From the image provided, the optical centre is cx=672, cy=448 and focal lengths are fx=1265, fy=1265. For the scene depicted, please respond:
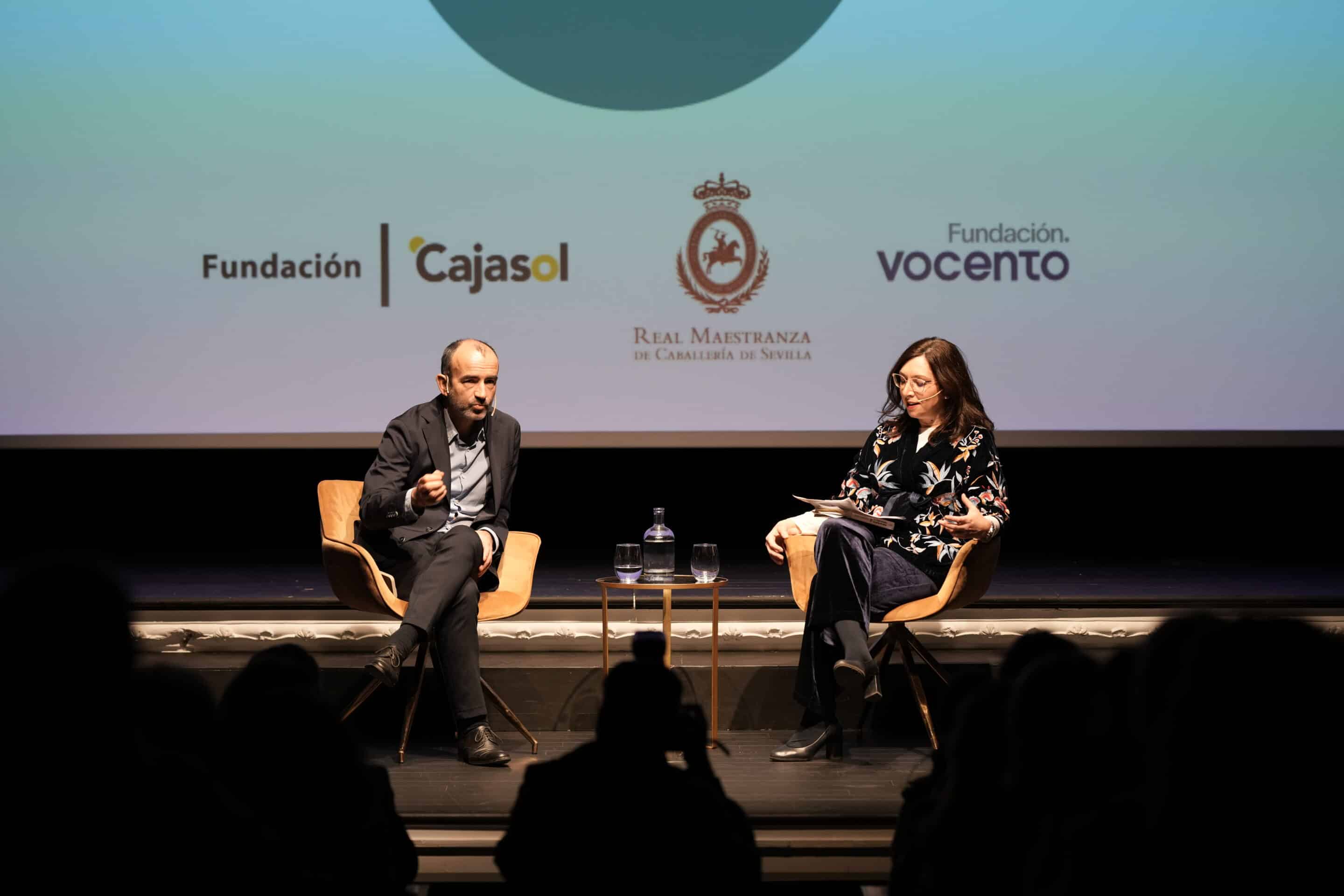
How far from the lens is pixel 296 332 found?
191 inches

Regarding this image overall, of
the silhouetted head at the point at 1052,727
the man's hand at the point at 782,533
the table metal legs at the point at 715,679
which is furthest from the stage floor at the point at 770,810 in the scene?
the silhouetted head at the point at 1052,727

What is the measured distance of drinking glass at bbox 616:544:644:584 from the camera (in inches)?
144

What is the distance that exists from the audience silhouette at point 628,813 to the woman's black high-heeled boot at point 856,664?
72.0 inches

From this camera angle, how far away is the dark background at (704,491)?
5410mm

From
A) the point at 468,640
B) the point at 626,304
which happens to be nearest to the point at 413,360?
the point at 626,304

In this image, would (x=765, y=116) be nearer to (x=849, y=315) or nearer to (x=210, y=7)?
(x=849, y=315)

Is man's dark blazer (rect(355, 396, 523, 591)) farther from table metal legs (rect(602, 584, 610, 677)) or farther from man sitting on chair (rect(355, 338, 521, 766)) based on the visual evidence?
table metal legs (rect(602, 584, 610, 677))

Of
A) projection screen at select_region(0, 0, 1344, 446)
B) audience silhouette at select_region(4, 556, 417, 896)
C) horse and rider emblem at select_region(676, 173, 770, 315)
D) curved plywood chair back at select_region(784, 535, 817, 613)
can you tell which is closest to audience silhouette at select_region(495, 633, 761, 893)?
audience silhouette at select_region(4, 556, 417, 896)

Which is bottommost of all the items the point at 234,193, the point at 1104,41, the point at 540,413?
the point at 540,413

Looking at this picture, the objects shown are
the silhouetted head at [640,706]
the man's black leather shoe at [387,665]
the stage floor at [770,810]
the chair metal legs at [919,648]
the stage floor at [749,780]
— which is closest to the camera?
the silhouetted head at [640,706]

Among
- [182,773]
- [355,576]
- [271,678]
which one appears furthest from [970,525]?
[182,773]

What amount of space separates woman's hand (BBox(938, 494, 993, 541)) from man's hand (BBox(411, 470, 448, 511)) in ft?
4.56

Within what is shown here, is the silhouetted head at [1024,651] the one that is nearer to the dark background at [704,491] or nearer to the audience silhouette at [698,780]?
the audience silhouette at [698,780]

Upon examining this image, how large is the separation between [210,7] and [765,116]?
7.07ft
